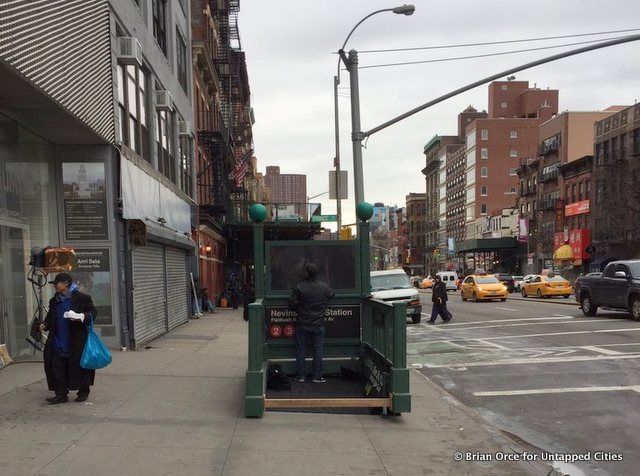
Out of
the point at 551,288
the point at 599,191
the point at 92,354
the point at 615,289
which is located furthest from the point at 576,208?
the point at 92,354

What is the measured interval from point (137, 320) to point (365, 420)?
697cm

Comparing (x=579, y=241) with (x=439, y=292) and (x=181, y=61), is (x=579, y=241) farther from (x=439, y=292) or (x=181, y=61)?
(x=181, y=61)

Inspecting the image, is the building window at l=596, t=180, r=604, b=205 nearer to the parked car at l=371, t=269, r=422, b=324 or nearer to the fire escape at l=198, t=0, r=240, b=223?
the fire escape at l=198, t=0, r=240, b=223

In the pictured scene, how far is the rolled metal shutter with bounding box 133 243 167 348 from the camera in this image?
39.0 ft

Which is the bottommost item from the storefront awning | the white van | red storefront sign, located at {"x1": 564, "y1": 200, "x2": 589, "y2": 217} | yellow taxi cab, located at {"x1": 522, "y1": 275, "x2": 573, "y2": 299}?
the white van

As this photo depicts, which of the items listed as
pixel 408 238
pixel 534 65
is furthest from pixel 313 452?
pixel 408 238

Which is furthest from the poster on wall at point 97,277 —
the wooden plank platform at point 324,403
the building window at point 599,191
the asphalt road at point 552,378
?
the building window at point 599,191

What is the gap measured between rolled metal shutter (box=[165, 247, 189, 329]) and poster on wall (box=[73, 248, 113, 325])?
15.0ft

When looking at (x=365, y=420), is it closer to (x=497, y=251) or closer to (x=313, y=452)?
(x=313, y=452)

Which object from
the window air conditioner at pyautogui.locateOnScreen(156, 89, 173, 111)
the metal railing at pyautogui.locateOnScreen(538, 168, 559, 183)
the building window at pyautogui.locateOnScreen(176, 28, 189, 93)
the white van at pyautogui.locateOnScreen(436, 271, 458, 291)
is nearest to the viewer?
the window air conditioner at pyautogui.locateOnScreen(156, 89, 173, 111)

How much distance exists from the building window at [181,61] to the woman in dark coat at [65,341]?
48.5 feet

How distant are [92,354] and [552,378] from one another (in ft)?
22.9

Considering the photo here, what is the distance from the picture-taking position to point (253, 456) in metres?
4.99

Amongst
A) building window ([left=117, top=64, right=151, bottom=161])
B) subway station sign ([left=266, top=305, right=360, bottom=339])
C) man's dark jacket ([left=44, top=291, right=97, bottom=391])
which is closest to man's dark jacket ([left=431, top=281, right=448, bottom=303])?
building window ([left=117, top=64, right=151, bottom=161])
